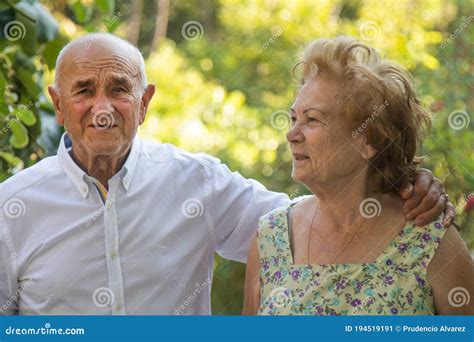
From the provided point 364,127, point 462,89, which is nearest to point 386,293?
point 364,127

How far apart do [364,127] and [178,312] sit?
662 millimetres

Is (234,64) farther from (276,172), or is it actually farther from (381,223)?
(381,223)

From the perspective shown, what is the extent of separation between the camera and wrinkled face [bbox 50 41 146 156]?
7.48 ft

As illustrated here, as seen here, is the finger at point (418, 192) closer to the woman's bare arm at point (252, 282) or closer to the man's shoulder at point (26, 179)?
the woman's bare arm at point (252, 282)

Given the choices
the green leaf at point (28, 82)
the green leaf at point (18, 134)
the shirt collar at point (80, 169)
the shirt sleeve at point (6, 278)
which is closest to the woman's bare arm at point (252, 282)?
the shirt collar at point (80, 169)

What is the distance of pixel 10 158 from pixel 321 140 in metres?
0.99

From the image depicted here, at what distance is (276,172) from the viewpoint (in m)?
4.61

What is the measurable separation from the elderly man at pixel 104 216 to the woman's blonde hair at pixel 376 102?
85 millimetres

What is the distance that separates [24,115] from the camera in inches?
103

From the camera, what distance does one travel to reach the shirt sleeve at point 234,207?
96.7 inches

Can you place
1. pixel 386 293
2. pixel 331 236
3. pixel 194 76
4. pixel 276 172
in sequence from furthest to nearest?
1. pixel 194 76
2. pixel 276 172
3. pixel 331 236
4. pixel 386 293

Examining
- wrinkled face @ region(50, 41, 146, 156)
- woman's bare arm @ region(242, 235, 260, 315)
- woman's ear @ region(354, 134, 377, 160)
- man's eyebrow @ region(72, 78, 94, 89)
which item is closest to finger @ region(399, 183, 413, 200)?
woman's ear @ region(354, 134, 377, 160)

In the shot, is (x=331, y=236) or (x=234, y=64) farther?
(x=234, y=64)

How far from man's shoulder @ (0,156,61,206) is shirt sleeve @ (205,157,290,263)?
16.3 inches
